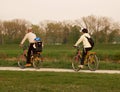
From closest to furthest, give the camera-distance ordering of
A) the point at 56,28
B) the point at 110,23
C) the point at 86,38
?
1. the point at 86,38
2. the point at 110,23
3. the point at 56,28

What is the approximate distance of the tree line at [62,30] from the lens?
80062 millimetres

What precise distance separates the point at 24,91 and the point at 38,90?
1.09 ft

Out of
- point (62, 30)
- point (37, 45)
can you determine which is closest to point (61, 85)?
point (37, 45)

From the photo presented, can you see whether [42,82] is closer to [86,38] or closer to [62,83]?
[62,83]

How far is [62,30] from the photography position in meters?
87.9

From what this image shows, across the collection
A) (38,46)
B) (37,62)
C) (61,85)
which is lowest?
(61,85)

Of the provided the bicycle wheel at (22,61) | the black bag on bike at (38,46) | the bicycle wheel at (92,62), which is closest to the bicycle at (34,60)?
the bicycle wheel at (22,61)

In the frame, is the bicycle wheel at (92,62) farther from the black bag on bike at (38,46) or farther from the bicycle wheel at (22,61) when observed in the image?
the bicycle wheel at (22,61)

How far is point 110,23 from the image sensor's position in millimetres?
81125

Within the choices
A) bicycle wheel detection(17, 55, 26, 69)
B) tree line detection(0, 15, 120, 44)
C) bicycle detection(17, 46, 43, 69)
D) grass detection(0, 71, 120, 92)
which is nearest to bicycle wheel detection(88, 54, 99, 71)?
bicycle detection(17, 46, 43, 69)

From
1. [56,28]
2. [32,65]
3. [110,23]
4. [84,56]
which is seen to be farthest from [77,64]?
[56,28]

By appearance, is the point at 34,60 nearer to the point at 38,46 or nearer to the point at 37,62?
the point at 37,62

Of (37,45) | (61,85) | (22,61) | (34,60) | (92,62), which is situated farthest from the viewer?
(22,61)

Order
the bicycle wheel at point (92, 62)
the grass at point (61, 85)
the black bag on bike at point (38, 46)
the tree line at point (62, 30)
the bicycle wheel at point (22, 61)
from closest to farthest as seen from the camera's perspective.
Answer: the grass at point (61, 85) → the bicycle wheel at point (92, 62) → the black bag on bike at point (38, 46) → the bicycle wheel at point (22, 61) → the tree line at point (62, 30)
